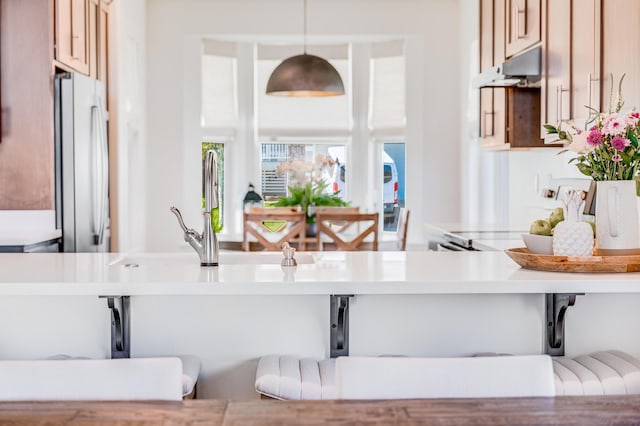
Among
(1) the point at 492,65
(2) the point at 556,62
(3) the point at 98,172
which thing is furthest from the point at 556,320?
(3) the point at 98,172

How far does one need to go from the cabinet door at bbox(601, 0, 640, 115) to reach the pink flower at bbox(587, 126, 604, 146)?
1.76 ft

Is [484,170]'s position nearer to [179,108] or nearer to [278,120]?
[278,120]

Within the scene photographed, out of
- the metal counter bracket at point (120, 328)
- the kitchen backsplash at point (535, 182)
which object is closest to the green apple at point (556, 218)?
the metal counter bracket at point (120, 328)

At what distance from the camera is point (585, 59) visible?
11.2ft

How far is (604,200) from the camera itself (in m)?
2.37

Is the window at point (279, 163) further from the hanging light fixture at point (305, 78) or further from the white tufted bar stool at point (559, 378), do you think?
the white tufted bar stool at point (559, 378)

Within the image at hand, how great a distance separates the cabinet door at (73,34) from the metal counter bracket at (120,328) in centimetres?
264

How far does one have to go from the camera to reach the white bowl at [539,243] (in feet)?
8.09

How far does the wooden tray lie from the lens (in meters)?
2.23

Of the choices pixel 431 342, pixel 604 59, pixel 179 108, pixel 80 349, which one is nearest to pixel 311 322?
pixel 431 342

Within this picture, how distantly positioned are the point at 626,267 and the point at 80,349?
1654mm

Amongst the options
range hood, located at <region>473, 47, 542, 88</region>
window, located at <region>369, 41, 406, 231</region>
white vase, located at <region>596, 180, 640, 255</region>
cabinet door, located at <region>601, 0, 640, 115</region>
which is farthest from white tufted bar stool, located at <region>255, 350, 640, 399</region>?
window, located at <region>369, 41, 406, 231</region>

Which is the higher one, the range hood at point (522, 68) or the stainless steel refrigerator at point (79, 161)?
the range hood at point (522, 68)

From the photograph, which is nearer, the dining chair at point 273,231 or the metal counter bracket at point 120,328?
the metal counter bracket at point 120,328
